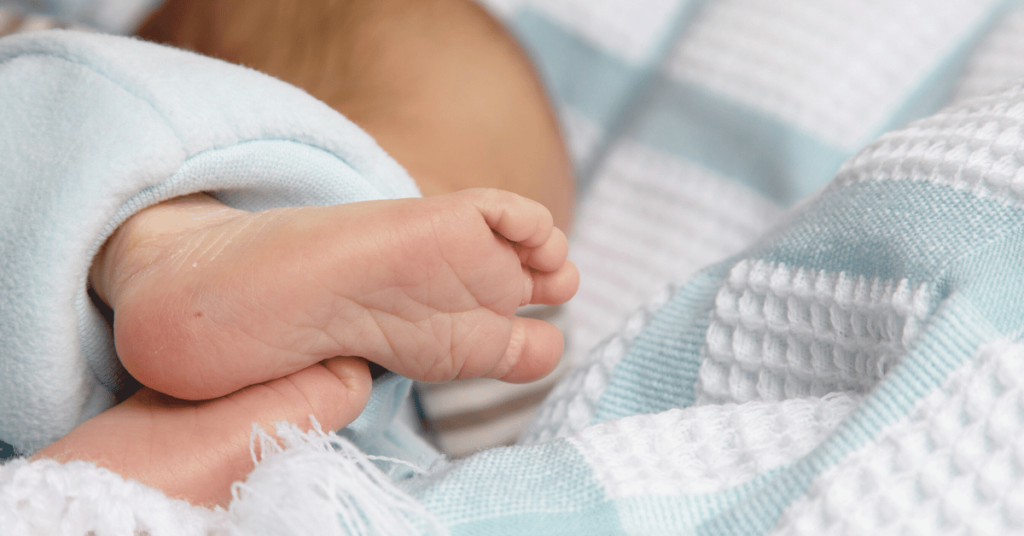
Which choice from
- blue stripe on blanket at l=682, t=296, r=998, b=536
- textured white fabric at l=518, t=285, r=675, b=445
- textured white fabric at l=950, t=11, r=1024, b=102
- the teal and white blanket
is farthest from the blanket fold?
textured white fabric at l=950, t=11, r=1024, b=102

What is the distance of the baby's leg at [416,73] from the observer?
657 millimetres

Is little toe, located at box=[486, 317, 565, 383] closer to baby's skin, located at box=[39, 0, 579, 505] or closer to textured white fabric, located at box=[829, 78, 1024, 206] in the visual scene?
baby's skin, located at box=[39, 0, 579, 505]

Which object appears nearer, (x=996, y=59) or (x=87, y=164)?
(x=87, y=164)

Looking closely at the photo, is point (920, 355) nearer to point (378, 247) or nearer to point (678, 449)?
point (678, 449)

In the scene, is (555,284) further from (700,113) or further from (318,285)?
(700,113)

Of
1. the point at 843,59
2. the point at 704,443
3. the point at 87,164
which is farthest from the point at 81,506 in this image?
the point at 843,59

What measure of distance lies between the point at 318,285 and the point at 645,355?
0.81ft

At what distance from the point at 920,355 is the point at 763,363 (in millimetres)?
118

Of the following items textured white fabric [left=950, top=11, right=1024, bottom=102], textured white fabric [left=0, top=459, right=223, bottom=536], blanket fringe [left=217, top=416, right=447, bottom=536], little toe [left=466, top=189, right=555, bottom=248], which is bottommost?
textured white fabric [left=0, top=459, right=223, bottom=536]

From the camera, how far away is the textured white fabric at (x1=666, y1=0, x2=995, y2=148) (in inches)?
32.0

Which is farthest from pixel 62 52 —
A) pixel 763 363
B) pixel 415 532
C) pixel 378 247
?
pixel 763 363

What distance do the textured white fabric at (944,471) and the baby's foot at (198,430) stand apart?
28 cm

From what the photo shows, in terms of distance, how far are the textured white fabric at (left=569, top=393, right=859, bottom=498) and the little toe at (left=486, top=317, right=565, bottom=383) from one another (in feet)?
0.33

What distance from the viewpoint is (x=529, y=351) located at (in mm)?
497
